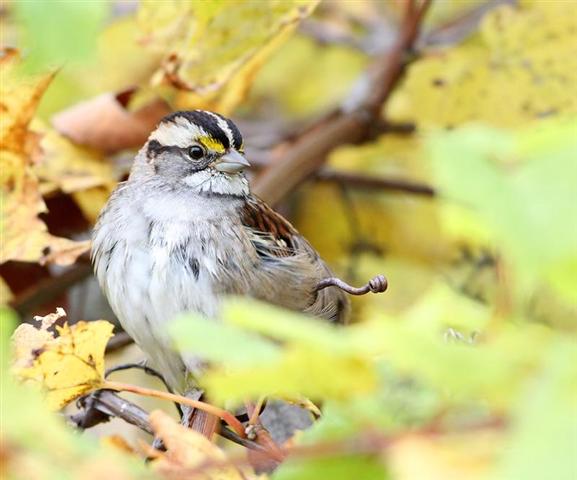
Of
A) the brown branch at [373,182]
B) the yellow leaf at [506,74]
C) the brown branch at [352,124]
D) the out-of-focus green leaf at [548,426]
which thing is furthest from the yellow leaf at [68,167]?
the out-of-focus green leaf at [548,426]

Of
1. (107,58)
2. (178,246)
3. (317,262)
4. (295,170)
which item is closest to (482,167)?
(178,246)

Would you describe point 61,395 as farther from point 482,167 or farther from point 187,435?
point 482,167

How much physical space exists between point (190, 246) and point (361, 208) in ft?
2.87

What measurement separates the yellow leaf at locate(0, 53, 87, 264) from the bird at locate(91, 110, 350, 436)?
8cm

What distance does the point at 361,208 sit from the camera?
240 cm

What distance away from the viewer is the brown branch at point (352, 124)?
2.16 metres

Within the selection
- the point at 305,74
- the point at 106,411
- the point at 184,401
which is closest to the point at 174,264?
the point at 106,411

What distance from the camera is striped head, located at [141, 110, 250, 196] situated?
1726 mm

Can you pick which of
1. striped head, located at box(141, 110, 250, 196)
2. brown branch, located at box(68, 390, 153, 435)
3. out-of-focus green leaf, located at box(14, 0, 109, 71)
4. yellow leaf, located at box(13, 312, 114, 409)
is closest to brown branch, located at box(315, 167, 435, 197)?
striped head, located at box(141, 110, 250, 196)

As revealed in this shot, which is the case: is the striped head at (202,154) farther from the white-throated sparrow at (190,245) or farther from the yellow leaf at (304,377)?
the yellow leaf at (304,377)

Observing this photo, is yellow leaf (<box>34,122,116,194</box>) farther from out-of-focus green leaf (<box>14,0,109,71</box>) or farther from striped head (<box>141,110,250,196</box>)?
out-of-focus green leaf (<box>14,0,109,71</box>)

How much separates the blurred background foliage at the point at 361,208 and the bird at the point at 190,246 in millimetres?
87

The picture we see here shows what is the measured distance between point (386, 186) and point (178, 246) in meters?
0.85

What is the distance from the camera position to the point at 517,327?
591 millimetres
